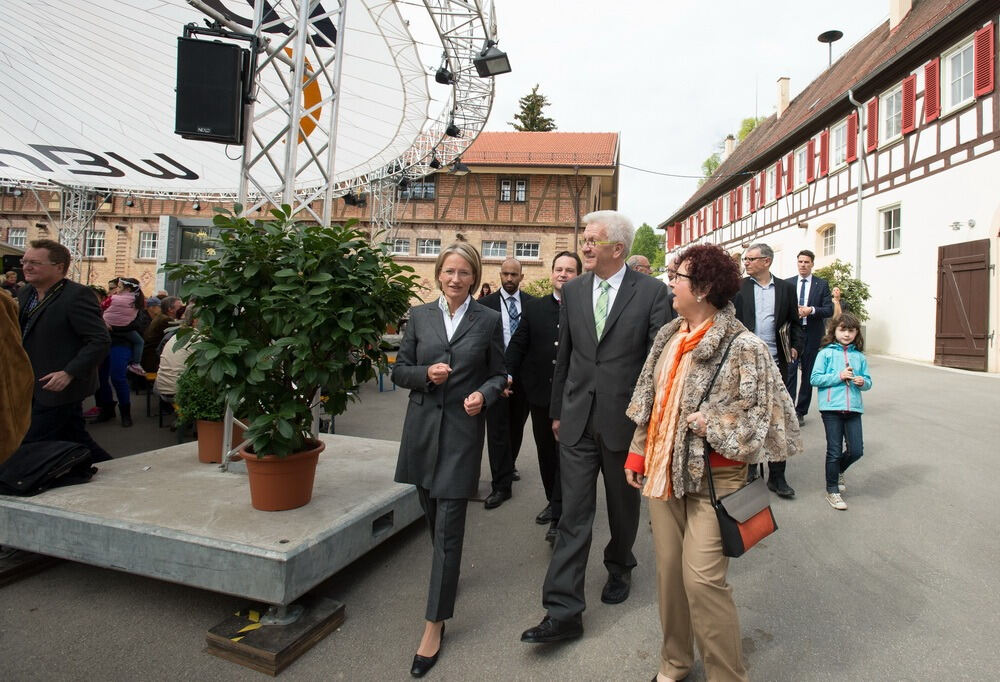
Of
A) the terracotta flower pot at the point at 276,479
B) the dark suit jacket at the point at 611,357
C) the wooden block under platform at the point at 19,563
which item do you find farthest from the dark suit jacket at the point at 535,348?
the wooden block under platform at the point at 19,563

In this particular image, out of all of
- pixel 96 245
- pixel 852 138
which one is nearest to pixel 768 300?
pixel 852 138

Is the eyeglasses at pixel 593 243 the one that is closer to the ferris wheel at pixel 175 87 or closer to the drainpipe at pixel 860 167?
the ferris wheel at pixel 175 87

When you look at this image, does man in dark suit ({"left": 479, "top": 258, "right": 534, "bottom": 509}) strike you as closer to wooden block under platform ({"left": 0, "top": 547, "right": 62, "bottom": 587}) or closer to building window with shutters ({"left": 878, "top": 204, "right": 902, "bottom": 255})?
wooden block under platform ({"left": 0, "top": 547, "right": 62, "bottom": 587})

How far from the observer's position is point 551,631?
8.89 feet

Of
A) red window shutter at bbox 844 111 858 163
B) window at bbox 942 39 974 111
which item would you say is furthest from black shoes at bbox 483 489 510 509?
red window shutter at bbox 844 111 858 163

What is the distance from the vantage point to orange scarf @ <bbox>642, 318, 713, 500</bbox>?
7.78ft

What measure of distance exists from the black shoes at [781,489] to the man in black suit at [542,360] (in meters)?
1.94

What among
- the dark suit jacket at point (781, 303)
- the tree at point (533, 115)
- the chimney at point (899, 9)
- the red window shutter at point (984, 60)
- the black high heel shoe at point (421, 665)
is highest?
the tree at point (533, 115)

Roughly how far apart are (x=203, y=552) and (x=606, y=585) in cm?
207

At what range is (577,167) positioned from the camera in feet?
92.1

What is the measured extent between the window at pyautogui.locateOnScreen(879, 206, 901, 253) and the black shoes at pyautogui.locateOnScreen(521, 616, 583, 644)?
16.4 m

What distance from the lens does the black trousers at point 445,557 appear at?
105 inches

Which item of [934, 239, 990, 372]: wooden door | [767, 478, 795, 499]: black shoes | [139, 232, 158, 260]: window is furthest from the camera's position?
[139, 232, 158, 260]: window

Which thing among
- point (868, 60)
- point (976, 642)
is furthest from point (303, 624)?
point (868, 60)
